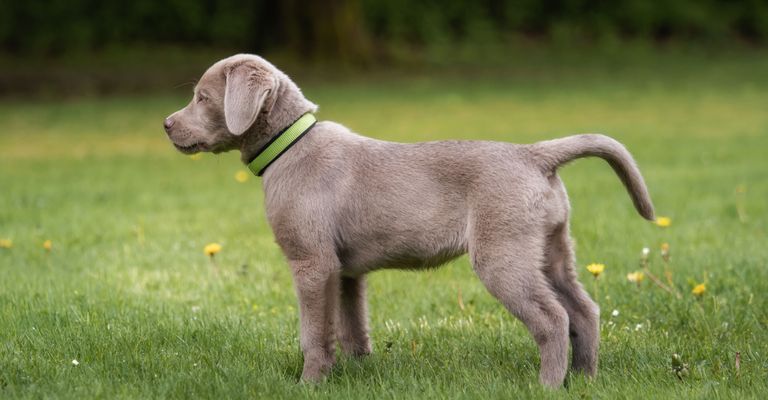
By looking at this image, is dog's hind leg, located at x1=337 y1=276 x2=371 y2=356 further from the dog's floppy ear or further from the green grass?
the dog's floppy ear

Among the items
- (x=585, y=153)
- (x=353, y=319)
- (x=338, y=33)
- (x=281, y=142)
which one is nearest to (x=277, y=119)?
(x=281, y=142)

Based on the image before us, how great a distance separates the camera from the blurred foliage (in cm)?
2530

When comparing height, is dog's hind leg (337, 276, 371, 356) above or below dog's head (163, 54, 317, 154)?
below

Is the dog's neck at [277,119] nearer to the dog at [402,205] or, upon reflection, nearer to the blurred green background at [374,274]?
the dog at [402,205]

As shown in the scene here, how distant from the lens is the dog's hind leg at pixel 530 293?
4039mm

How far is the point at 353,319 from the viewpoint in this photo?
4.77 meters

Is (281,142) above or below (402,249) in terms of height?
above

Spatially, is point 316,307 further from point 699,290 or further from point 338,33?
point 338,33

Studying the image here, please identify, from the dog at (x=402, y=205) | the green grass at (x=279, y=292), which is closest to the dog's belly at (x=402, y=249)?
the dog at (x=402, y=205)

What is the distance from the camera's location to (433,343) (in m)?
4.85

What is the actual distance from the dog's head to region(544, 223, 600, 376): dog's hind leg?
1263mm

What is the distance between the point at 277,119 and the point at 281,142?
0.38ft

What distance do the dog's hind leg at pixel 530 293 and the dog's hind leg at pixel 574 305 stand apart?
0.93 ft

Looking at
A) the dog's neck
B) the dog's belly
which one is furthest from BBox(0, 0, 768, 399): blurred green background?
the dog's neck
